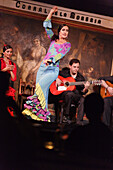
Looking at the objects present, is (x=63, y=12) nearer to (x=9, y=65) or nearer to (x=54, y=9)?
(x=54, y=9)

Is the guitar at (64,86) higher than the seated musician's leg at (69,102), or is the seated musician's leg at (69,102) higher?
the guitar at (64,86)

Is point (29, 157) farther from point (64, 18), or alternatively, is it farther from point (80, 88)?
point (64, 18)

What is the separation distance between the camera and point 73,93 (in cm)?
527

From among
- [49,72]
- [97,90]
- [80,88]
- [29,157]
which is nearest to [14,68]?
[49,72]

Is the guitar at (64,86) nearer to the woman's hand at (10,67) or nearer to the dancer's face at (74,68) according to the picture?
the dancer's face at (74,68)

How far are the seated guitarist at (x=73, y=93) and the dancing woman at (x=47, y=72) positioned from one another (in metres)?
0.26

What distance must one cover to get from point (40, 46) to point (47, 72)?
0.66 m

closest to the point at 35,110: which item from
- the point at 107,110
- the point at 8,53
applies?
the point at 8,53

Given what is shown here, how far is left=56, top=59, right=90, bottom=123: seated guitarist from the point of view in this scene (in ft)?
17.0

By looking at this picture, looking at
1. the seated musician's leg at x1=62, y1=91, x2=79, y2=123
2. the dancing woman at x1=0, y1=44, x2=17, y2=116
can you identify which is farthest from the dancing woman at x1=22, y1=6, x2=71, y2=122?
the dancing woman at x1=0, y1=44, x2=17, y2=116

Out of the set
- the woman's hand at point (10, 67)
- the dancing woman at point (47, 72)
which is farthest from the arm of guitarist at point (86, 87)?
the woman's hand at point (10, 67)

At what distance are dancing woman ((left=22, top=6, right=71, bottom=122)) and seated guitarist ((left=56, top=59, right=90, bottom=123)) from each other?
26 cm

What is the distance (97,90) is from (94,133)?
2.78 m

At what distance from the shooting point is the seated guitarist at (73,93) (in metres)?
5.18
